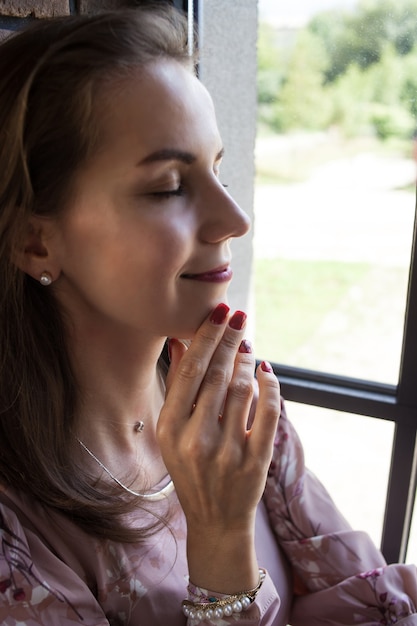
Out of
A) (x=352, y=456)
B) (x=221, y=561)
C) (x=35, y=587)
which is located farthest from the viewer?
(x=352, y=456)

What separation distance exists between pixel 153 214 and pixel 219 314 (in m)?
0.19

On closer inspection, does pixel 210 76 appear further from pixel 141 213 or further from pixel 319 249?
pixel 141 213

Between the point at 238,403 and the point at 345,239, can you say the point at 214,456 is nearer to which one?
the point at 238,403

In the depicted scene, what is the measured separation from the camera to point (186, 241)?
35.1 inches

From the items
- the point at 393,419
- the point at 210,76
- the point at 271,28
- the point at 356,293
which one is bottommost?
the point at 393,419

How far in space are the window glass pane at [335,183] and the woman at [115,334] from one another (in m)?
0.47

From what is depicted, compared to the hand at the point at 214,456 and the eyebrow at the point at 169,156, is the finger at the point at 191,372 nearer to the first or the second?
the hand at the point at 214,456

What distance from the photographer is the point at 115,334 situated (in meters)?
1.01

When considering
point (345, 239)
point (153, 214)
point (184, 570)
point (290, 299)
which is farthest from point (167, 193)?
point (290, 299)

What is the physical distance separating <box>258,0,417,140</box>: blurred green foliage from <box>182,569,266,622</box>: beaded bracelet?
96 centimetres

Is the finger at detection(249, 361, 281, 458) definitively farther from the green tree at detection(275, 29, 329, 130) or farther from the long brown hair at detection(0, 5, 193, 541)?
the green tree at detection(275, 29, 329, 130)

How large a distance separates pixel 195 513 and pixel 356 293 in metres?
0.82

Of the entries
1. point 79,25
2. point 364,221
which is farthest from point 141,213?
point 364,221

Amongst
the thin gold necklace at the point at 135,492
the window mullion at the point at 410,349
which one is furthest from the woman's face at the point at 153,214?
the window mullion at the point at 410,349
